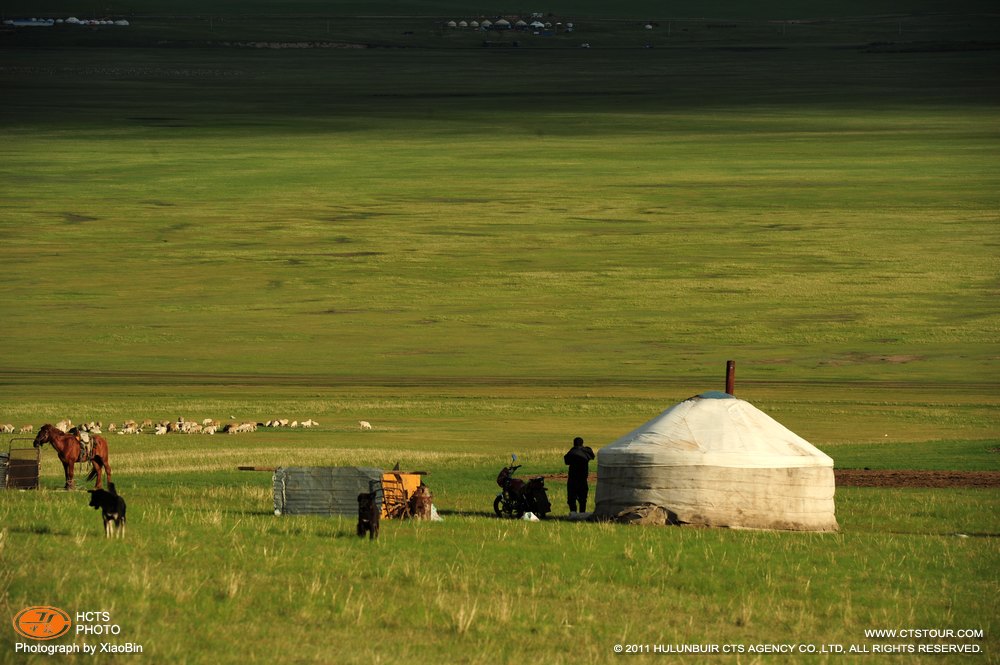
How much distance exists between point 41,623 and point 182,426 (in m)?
28.0

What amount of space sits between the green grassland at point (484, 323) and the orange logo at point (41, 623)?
17.8 inches

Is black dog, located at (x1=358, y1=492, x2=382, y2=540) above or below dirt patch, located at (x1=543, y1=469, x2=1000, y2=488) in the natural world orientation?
below

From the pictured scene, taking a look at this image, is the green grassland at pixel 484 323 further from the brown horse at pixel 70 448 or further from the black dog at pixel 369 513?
the brown horse at pixel 70 448

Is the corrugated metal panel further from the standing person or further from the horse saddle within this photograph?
the horse saddle

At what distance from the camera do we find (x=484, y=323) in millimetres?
72500

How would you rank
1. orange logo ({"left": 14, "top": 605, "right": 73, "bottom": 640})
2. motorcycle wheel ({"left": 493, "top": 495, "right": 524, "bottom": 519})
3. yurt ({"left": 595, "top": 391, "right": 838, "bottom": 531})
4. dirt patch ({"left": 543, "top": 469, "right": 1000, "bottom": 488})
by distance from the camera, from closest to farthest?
orange logo ({"left": 14, "top": 605, "right": 73, "bottom": 640}) → motorcycle wheel ({"left": 493, "top": 495, "right": 524, "bottom": 519}) → yurt ({"left": 595, "top": 391, "right": 838, "bottom": 531}) → dirt patch ({"left": 543, "top": 469, "right": 1000, "bottom": 488})

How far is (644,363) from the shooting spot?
62.0 metres

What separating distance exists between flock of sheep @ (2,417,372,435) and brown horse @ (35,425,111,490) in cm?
1329

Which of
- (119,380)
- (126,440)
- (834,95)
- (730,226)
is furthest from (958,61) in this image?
(126,440)

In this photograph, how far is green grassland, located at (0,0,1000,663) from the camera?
17656mm

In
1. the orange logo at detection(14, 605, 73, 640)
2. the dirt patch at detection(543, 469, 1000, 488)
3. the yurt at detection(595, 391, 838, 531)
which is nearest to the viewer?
the orange logo at detection(14, 605, 73, 640)

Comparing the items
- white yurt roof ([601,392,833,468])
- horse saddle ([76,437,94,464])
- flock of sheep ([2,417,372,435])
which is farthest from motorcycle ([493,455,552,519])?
flock of sheep ([2,417,372,435])

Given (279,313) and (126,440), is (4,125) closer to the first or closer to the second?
(279,313)

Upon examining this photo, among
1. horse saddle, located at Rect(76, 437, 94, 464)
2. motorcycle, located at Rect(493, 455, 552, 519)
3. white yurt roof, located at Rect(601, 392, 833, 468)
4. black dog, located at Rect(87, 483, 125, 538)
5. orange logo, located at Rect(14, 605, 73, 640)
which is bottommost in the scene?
orange logo, located at Rect(14, 605, 73, 640)
